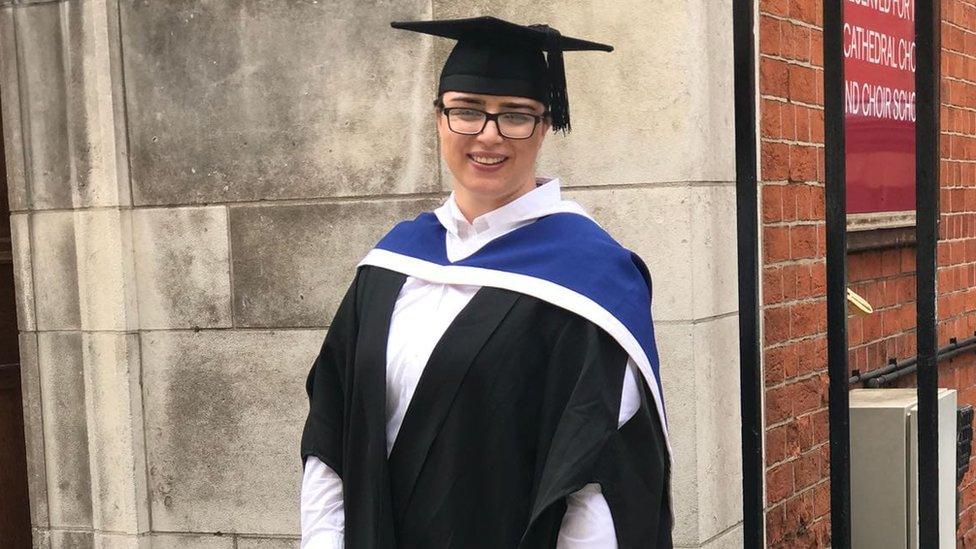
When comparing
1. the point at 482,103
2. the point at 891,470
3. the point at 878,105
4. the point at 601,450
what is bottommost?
the point at 891,470

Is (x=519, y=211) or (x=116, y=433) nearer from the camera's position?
(x=519, y=211)

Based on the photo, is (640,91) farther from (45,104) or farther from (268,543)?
(45,104)

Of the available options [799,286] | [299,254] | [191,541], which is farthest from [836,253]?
[191,541]

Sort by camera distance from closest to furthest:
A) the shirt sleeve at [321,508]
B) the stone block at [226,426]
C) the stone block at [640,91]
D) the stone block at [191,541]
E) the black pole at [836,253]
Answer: the shirt sleeve at [321,508] → the black pole at [836,253] → the stone block at [640,91] → the stone block at [226,426] → the stone block at [191,541]

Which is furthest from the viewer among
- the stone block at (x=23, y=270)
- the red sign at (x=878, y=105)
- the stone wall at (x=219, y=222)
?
the red sign at (x=878, y=105)

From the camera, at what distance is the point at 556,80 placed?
2.77 metres

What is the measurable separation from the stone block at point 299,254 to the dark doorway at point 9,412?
1.03 metres

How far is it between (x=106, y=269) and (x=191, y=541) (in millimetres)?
938

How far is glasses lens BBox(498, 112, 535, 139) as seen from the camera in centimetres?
270

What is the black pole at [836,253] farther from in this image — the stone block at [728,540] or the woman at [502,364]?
the woman at [502,364]

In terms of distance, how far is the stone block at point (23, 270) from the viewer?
15.6 ft

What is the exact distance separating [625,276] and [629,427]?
289 millimetres

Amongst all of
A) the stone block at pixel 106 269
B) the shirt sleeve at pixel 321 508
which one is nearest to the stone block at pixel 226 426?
the stone block at pixel 106 269

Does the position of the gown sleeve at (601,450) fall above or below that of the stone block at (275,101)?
below
